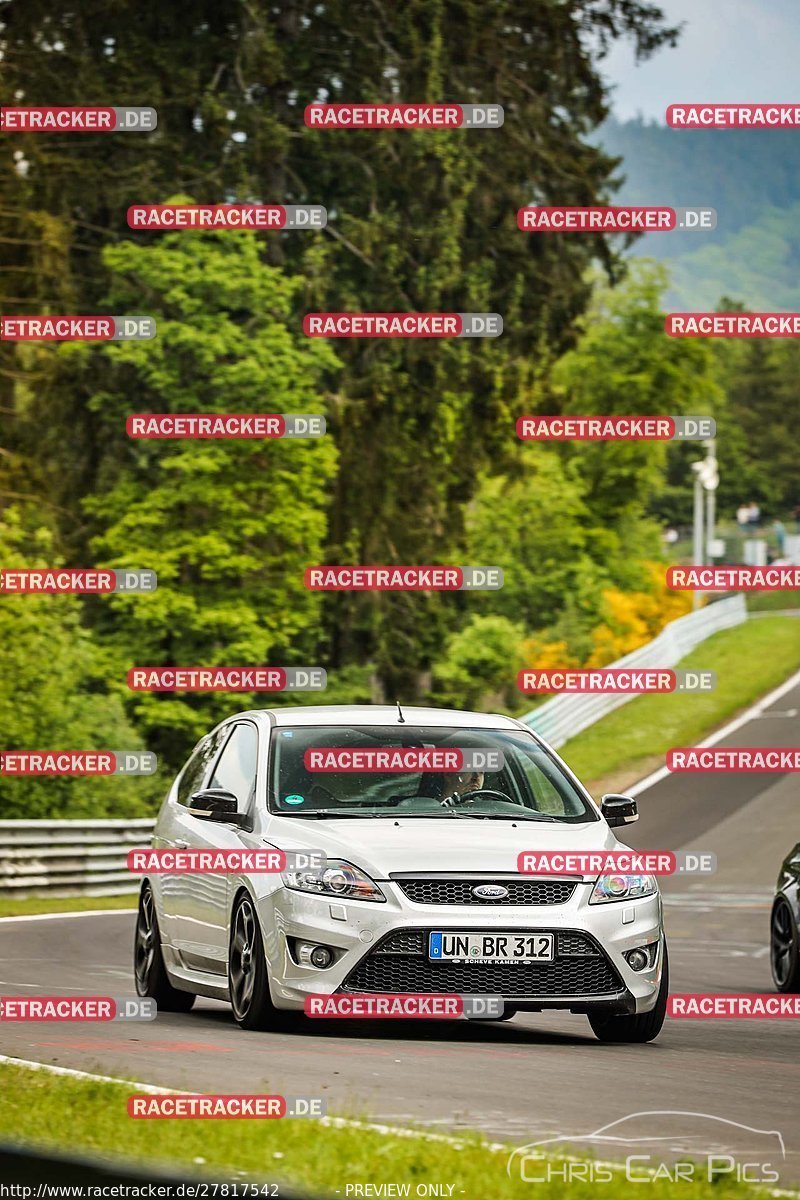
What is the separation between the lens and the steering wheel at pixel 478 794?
1193 cm

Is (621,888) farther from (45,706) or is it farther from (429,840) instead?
(45,706)

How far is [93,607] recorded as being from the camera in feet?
151

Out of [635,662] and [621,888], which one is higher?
[621,888]

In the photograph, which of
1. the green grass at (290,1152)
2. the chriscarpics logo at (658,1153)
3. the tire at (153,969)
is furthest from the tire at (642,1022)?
the green grass at (290,1152)

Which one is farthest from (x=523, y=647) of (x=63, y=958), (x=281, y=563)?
(x=63, y=958)

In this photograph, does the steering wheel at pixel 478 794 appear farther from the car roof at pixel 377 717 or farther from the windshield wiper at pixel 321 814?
the windshield wiper at pixel 321 814

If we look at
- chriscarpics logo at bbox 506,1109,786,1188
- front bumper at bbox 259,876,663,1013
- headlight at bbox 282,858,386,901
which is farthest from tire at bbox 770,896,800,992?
chriscarpics logo at bbox 506,1109,786,1188

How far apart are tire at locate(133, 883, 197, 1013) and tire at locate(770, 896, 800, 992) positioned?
4692 millimetres

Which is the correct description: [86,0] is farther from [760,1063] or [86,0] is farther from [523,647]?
[760,1063]

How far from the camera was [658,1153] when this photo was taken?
24.3 feet

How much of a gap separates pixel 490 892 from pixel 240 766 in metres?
1.94

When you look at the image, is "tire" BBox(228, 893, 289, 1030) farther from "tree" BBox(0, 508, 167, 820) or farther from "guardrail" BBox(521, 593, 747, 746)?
"guardrail" BBox(521, 593, 747, 746)

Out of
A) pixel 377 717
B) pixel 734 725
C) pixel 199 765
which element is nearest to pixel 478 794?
pixel 377 717

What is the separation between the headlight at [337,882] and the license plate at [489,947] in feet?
1.12
